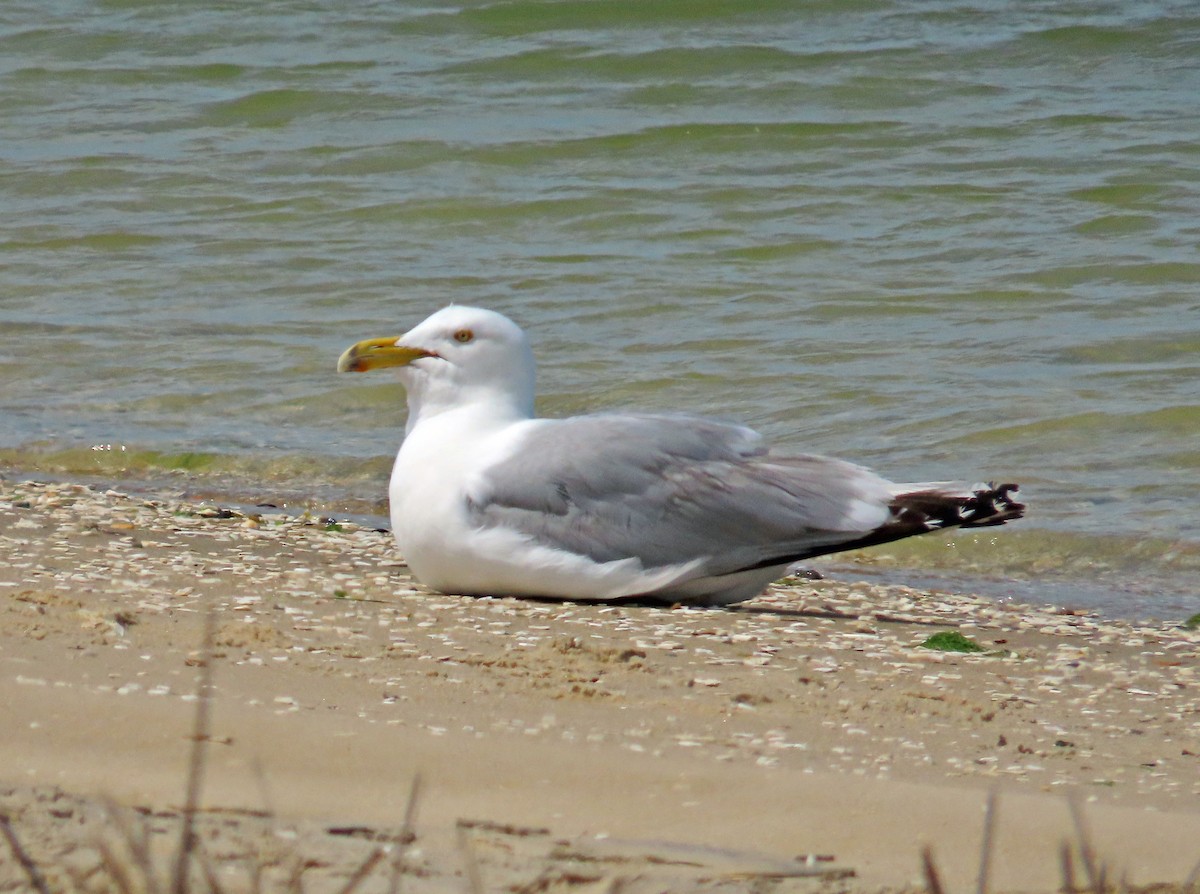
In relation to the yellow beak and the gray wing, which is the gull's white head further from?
the gray wing

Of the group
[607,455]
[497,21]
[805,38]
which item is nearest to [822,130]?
[805,38]

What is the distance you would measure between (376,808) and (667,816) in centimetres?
44

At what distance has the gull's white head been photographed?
5.28 meters

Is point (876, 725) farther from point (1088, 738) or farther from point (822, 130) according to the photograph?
point (822, 130)

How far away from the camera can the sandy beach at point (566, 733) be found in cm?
262

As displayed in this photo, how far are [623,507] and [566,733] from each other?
1674 millimetres

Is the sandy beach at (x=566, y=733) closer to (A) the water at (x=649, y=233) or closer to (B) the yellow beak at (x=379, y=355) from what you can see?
(B) the yellow beak at (x=379, y=355)

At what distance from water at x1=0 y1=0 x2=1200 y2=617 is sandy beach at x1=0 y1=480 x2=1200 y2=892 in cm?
180

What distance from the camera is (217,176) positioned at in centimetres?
1316

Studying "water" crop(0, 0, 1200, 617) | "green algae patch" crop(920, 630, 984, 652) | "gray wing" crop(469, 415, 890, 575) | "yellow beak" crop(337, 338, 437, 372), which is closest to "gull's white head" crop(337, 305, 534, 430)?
"yellow beak" crop(337, 338, 437, 372)

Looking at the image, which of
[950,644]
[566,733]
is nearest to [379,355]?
[950,644]

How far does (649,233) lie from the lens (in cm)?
1149

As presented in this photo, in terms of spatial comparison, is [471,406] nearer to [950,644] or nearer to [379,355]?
[379,355]

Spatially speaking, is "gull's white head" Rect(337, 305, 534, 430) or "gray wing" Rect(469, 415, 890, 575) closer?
"gray wing" Rect(469, 415, 890, 575)
